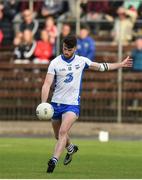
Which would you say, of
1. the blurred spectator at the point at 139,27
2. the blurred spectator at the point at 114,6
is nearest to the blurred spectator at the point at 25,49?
the blurred spectator at the point at 114,6

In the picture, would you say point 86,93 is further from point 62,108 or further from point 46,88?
point 46,88

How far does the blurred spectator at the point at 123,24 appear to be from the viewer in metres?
27.6

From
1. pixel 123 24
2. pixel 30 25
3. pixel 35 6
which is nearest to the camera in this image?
pixel 123 24

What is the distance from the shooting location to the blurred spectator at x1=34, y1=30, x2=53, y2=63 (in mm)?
27578

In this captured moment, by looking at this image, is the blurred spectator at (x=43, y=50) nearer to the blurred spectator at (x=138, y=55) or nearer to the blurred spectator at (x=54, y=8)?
the blurred spectator at (x=54, y=8)

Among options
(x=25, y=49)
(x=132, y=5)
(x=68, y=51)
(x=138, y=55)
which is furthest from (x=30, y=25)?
(x=68, y=51)

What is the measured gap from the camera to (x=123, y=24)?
27609mm

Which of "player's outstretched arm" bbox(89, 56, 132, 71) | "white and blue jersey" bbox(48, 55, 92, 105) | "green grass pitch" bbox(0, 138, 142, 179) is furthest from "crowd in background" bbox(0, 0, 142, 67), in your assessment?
"white and blue jersey" bbox(48, 55, 92, 105)

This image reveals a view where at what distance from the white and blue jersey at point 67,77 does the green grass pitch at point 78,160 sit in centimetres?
126

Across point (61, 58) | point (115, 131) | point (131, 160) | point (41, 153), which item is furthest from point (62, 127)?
point (115, 131)

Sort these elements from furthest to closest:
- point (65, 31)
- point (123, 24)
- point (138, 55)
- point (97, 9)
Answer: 1. point (97, 9)
2. point (123, 24)
3. point (65, 31)
4. point (138, 55)

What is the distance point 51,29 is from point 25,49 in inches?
41.1

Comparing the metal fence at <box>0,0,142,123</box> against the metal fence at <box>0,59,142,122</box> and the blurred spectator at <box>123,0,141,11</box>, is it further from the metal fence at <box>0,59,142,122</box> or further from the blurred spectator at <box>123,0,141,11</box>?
the blurred spectator at <box>123,0,141,11</box>

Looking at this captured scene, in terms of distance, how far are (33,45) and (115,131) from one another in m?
3.72
